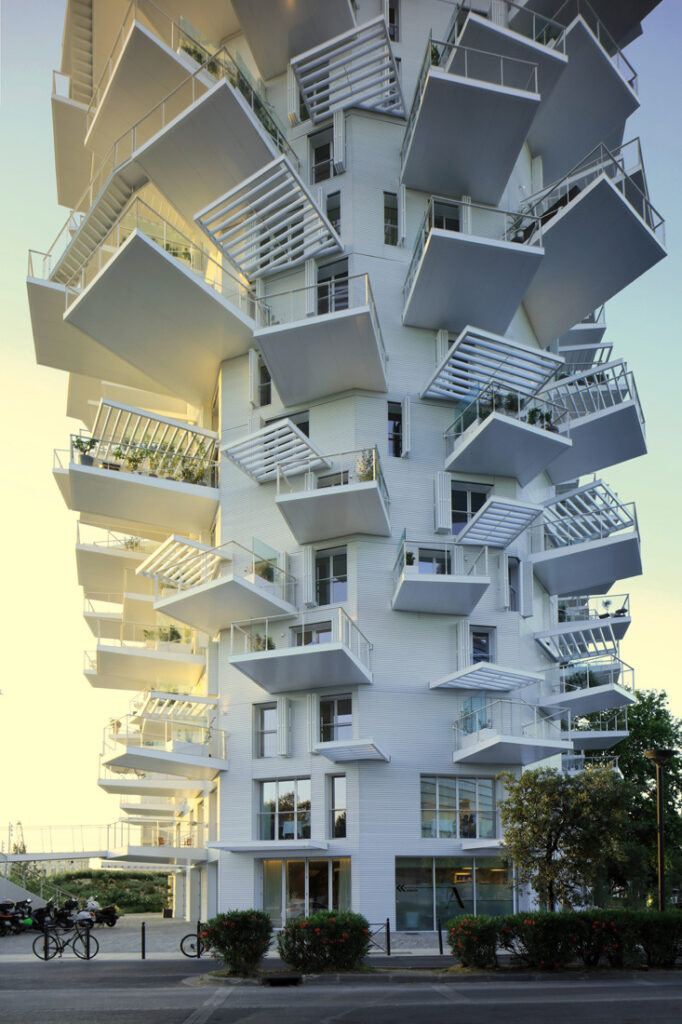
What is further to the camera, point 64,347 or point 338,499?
point 64,347

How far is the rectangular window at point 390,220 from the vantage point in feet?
111

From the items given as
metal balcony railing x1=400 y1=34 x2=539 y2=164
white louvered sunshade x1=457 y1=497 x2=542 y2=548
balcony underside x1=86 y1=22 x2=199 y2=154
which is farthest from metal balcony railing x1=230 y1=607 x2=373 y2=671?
balcony underside x1=86 y1=22 x2=199 y2=154

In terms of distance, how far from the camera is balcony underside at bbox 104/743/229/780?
31328 millimetres

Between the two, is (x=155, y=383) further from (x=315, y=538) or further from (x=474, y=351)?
(x=474, y=351)

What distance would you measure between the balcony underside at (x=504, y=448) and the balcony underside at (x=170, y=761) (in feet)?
39.5

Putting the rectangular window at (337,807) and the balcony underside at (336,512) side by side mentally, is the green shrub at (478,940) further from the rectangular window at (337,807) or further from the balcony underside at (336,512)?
the balcony underside at (336,512)

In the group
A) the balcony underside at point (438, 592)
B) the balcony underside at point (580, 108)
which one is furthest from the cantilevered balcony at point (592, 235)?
the balcony underside at point (438, 592)

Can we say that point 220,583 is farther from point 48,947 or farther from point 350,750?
point 48,947

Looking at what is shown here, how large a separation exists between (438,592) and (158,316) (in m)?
12.9

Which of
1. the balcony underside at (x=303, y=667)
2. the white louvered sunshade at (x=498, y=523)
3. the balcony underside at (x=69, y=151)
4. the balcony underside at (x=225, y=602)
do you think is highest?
the balcony underside at (x=69, y=151)

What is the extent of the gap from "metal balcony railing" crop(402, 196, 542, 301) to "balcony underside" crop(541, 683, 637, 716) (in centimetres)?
1402

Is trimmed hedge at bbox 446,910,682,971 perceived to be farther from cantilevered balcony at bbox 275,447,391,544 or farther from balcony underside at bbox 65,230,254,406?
balcony underside at bbox 65,230,254,406

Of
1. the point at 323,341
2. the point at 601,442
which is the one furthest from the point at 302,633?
the point at 601,442

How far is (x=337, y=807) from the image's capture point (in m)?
30.0
